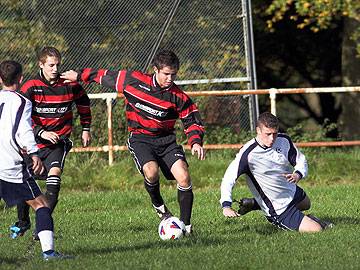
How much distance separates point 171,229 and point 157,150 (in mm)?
1047

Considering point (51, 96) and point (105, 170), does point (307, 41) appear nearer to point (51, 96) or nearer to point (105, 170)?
point (105, 170)

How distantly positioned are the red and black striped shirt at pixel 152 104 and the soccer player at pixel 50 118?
49 cm

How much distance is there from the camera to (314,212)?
13.1 metres

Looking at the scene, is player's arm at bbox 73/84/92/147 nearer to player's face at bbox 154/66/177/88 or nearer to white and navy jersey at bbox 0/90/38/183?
player's face at bbox 154/66/177/88

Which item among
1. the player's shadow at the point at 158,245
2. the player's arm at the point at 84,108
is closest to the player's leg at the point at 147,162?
the player's shadow at the point at 158,245

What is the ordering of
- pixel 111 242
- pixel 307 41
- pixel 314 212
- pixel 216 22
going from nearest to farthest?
pixel 111 242, pixel 314 212, pixel 216 22, pixel 307 41

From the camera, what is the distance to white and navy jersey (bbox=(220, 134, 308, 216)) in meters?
11.0

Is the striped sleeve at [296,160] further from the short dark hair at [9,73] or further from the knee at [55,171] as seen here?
the short dark hair at [9,73]

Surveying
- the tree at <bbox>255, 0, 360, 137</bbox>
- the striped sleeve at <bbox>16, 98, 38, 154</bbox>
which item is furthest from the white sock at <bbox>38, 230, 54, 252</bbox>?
the tree at <bbox>255, 0, 360, 137</bbox>

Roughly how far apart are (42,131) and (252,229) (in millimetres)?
2399

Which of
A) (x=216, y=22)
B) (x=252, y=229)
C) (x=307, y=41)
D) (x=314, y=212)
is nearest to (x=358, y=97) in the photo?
(x=307, y=41)

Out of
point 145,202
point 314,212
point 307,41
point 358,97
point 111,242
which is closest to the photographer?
point 111,242

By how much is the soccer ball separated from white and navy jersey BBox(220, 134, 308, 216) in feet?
2.12

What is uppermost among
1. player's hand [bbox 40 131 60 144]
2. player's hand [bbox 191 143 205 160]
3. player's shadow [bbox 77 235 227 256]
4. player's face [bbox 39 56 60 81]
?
player's face [bbox 39 56 60 81]
